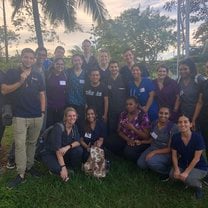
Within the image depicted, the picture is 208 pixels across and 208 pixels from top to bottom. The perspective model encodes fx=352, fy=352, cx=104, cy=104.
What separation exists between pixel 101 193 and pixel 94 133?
1213 mm

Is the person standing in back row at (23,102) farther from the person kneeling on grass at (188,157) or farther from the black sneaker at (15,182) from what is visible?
the person kneeling on grass at (188,157)

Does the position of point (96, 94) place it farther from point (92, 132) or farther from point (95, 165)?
point (95, 165)

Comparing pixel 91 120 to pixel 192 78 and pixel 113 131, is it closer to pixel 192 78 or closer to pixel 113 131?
pixel 113 131

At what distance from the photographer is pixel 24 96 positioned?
5605 mm

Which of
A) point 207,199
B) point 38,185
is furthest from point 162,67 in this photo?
point 38,185

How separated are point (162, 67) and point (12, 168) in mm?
3246

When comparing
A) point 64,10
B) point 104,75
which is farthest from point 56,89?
point 64,10

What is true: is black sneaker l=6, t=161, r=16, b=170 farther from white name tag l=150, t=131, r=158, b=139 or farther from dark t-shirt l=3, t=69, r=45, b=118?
white name tag l=150, t=131, r=158, b=139

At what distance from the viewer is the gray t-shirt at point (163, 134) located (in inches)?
233

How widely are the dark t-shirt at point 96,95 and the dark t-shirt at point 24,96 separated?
115 centimetres

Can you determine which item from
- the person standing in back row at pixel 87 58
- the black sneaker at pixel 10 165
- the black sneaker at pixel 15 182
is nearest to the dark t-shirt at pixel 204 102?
the person standing in back row at pixel 87 58

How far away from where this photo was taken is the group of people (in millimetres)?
5559

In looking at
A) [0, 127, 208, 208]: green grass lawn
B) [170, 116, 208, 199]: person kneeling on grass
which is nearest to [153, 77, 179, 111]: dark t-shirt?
[170, 116, 208, 199]: person kneeling on grass

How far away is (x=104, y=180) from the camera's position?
5.92 meters
